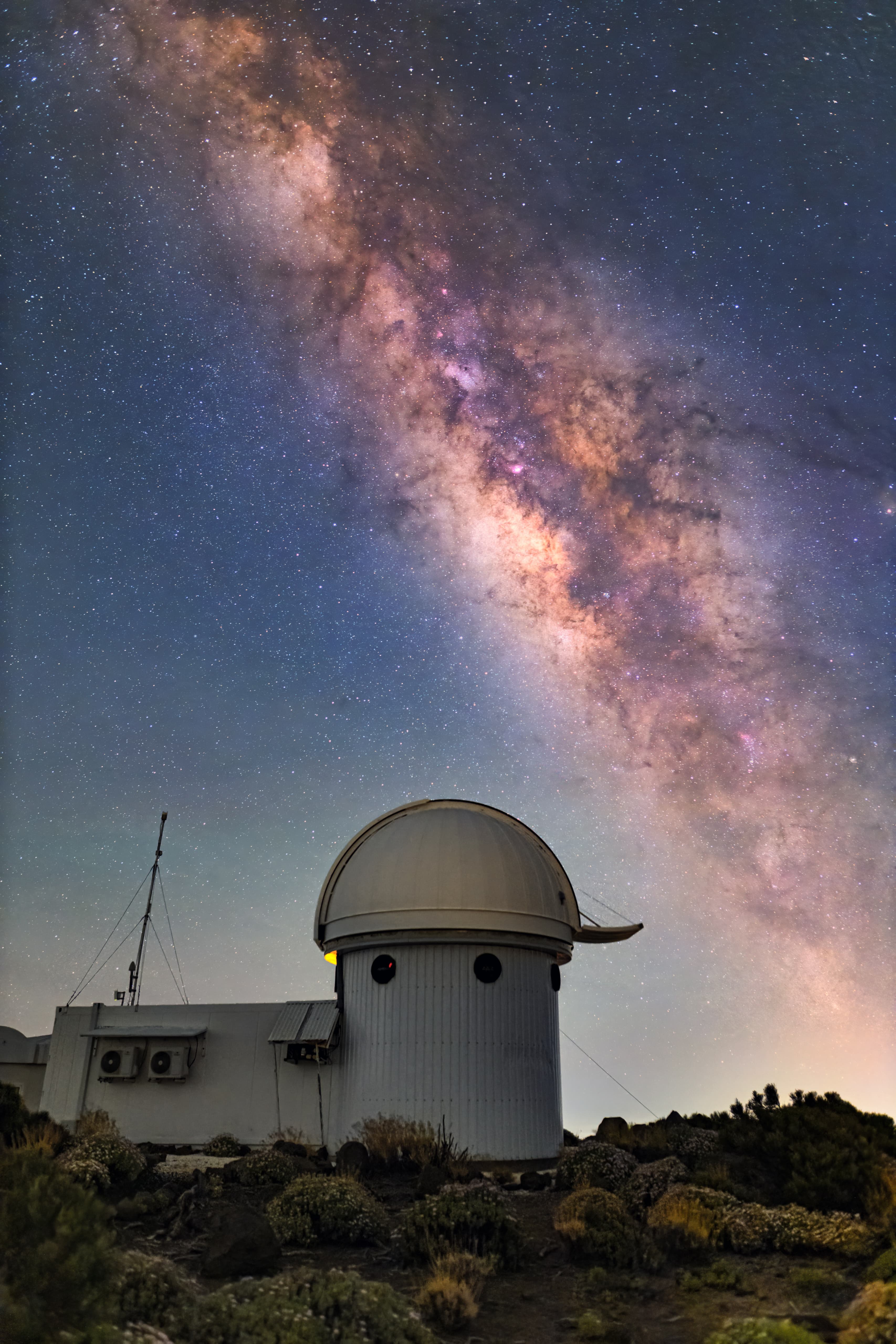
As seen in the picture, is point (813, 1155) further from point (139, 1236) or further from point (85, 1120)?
point (85, 1120)

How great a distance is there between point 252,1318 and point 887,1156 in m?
10.5

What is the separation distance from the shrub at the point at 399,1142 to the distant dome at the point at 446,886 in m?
2.69

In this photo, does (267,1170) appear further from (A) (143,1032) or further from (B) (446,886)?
(A) (143,1032)

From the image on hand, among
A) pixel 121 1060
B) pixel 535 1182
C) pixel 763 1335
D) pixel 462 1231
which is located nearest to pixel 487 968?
pixel 535 1182

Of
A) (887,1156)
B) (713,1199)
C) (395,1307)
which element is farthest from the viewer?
(887,1156)

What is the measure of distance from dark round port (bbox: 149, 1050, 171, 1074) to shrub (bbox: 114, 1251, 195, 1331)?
10.3 m

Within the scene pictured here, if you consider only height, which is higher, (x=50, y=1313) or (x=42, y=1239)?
(x=42, y=1239)

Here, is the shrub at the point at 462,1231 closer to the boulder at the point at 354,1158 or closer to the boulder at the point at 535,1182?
the boulder at the point at 535,1182

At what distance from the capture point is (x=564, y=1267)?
830cm

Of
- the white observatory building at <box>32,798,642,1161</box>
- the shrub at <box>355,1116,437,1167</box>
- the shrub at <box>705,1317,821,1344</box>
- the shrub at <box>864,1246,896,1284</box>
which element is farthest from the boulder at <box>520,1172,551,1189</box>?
the shrub at <box>705,1317,821,1344</box>

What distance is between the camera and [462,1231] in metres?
8.27

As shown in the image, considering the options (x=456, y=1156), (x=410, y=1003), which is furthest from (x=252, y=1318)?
(x=410, y=1003)

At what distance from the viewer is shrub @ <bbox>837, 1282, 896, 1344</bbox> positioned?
5.77 metres

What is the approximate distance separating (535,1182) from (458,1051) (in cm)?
253
